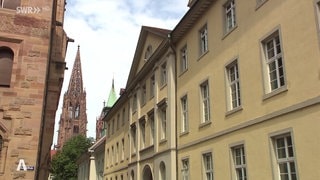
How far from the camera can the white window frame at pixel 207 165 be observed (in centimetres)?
1631

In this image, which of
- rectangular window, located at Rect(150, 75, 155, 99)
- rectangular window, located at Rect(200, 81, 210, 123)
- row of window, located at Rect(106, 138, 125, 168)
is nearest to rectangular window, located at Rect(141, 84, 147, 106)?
rectangular window, located at Rect(150, 75, 155, 99)

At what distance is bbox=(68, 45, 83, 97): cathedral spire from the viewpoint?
396 ft

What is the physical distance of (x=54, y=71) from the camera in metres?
20.9

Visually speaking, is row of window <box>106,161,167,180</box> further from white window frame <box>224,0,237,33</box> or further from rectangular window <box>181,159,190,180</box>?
white window frame <box>224,0,237,33</box>

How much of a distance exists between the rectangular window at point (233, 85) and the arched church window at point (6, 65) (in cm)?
901

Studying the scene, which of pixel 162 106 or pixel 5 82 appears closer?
pixel 5 82

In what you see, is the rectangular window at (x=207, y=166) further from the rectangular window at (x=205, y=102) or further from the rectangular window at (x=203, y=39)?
the rectangular window at (x=203, y=39)

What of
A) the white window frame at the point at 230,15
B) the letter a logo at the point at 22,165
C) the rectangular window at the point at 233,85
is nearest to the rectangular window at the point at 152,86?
the white window frame at the point at 230,15

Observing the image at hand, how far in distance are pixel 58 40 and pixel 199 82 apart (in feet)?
31.6

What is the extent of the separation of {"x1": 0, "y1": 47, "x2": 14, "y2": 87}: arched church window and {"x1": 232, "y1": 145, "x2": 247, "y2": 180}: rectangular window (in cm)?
949

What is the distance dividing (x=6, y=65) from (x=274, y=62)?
10544mm

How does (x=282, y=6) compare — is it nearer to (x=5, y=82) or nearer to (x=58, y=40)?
(x=5, y=82)

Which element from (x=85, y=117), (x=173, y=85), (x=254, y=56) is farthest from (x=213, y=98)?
(x=85, y=117)

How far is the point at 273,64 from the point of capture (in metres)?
12.5
